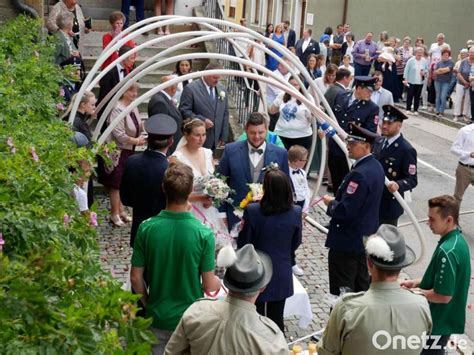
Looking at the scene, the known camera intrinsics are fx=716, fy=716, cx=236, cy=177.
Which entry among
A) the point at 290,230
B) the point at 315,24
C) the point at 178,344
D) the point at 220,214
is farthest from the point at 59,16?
the point at 315,24

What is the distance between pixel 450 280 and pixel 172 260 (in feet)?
6.44

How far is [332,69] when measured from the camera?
457 inches

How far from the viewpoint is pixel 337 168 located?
34.8 ft

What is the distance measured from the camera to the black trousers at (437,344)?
530cm

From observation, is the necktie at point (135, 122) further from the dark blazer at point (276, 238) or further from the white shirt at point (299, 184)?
the dark blazer at point (276, 238)

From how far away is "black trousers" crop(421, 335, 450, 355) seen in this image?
5.30 m

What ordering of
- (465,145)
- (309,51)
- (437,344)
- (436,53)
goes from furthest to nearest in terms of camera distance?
(436,53), (309,51), (465,145), (437,344)

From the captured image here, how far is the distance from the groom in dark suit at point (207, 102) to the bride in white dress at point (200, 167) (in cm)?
209

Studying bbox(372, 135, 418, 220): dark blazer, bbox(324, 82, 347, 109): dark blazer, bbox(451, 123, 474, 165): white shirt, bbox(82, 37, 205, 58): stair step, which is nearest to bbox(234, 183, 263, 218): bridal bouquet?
bbox(372, 135, 418, 220): dark blazer

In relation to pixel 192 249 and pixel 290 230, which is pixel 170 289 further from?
pixel 290 230

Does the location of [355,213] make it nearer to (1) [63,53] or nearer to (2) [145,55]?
(1) [63,53]

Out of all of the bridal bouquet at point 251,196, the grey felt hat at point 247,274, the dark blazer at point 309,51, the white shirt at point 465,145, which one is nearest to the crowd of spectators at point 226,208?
the grey felt hat at point 247,274

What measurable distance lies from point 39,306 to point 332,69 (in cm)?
975

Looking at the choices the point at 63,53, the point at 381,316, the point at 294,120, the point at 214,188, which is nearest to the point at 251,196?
the point at 214,188
